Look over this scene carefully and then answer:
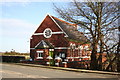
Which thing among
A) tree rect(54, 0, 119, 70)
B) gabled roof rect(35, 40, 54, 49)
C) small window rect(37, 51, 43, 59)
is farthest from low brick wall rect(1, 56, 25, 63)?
tree rect(54, 0, 119, 70)

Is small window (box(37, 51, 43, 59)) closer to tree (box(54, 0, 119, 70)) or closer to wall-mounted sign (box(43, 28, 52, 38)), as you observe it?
wall-mounted sign (box(43, 28, 52, 38))

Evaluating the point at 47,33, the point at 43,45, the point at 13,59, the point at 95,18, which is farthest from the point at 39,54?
the point at 95,18

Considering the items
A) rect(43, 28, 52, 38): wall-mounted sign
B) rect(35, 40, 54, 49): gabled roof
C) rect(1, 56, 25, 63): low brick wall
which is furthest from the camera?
rect(43, 28, 52, 38): wall-mounted sign

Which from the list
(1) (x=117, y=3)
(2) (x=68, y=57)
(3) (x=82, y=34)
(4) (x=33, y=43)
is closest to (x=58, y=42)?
(2) (x=68, y=57)

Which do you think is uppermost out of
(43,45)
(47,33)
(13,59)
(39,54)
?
(47,33)

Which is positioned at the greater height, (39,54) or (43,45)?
(43,45)

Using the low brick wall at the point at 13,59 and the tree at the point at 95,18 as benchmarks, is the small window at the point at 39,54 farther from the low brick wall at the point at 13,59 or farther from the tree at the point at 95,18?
the tree at the point at 95,18

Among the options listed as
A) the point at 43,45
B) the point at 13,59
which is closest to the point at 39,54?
the point at 43,45

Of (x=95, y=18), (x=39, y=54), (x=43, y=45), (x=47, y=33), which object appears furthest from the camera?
(x=47, y=33)

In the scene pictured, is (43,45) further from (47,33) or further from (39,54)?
(47,33)

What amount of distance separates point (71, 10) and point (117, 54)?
8.02 m

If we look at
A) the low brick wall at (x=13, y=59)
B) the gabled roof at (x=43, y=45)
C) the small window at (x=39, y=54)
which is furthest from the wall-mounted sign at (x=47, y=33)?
the low brick wall at (x=13, y=59)

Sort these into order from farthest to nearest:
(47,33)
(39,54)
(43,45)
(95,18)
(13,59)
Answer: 1. (47,33)
2. (13,59)
3. (39,54)
4. (43,45)
5. (95,18)

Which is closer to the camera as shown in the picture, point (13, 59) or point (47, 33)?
point (13, 59)
